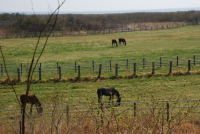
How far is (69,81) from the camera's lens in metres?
21.0

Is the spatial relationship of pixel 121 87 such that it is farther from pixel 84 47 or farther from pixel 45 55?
pixel 84 47

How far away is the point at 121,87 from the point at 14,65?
41.1 feet

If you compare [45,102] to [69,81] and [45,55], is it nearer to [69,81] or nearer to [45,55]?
[69,81]

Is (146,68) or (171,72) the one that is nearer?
(171,72)

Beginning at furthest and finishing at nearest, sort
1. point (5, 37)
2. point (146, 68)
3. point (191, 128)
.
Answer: point (5, 37) < point (146, 68) < point (191, 128)

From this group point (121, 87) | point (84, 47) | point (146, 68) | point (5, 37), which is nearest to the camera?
point (121, 87)

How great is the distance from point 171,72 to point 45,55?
17.4 m

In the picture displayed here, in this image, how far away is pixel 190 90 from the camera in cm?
1777

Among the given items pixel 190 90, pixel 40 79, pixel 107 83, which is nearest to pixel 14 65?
pixel 40 79

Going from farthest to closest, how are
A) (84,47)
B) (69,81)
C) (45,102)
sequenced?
(84,47) < (69,81) < (45,102)

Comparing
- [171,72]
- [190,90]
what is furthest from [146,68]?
[190,90]

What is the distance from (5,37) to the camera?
5803 cm

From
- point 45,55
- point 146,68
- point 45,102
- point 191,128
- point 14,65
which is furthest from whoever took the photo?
point 45,55

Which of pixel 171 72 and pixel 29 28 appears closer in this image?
pixel 171 72
